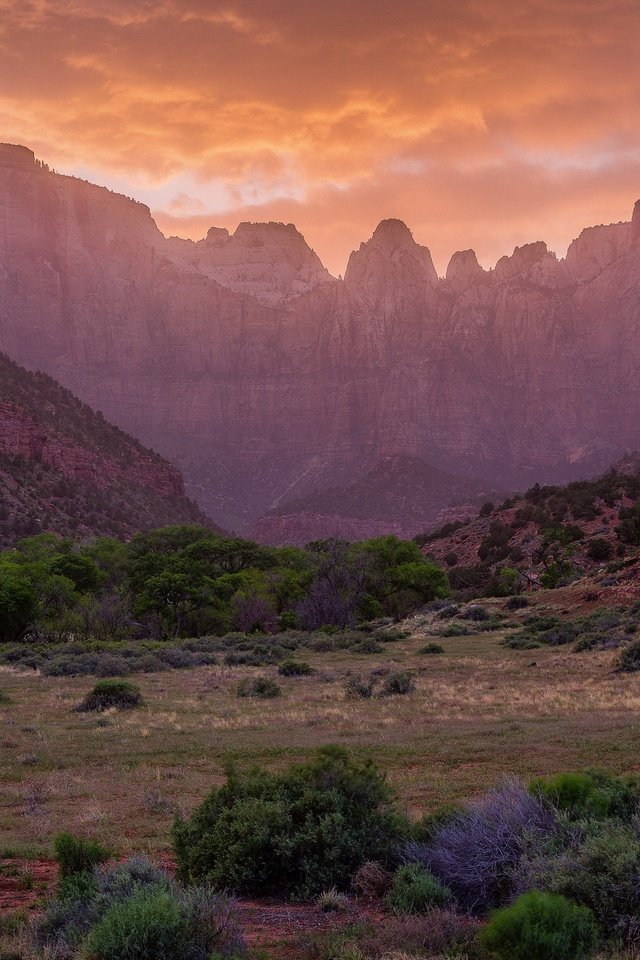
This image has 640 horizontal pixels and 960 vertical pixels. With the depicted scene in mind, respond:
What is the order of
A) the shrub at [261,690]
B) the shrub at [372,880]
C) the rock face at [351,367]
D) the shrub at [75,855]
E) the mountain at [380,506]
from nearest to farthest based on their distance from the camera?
the shrub at [372,880] < the shrub at [75,855] < the shrub at [261,690] < the mountain at [380,506] < the rock face at [351,367]

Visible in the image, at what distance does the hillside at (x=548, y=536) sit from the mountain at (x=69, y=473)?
34.7 metres

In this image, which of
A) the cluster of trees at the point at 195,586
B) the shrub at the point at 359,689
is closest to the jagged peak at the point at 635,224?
the cluster of trees at the point at 195,586

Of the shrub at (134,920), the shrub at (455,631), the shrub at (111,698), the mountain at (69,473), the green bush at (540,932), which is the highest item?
the mountain at (69,473)

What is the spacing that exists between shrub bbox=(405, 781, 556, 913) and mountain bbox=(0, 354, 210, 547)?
222 feet

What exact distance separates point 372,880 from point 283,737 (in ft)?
31.0

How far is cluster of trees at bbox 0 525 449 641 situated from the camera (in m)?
48.1

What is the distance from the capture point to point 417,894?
6711mm

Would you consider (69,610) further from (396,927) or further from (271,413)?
(271,413)

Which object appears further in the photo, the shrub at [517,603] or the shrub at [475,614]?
the shrub at [517,603]

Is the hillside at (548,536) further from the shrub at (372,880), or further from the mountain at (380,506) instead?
the shrub at (372,880)

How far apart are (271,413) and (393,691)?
169 meters

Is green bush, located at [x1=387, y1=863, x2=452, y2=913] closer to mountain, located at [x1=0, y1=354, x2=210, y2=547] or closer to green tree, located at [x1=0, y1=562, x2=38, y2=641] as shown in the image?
green tree, located at [x1=0, y1=562, x2=38, y2=641]

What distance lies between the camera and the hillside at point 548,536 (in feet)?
181

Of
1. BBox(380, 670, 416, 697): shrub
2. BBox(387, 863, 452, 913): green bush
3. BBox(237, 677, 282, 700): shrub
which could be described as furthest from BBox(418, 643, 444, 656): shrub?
BBox(387, 863, 452, 913): green bush
